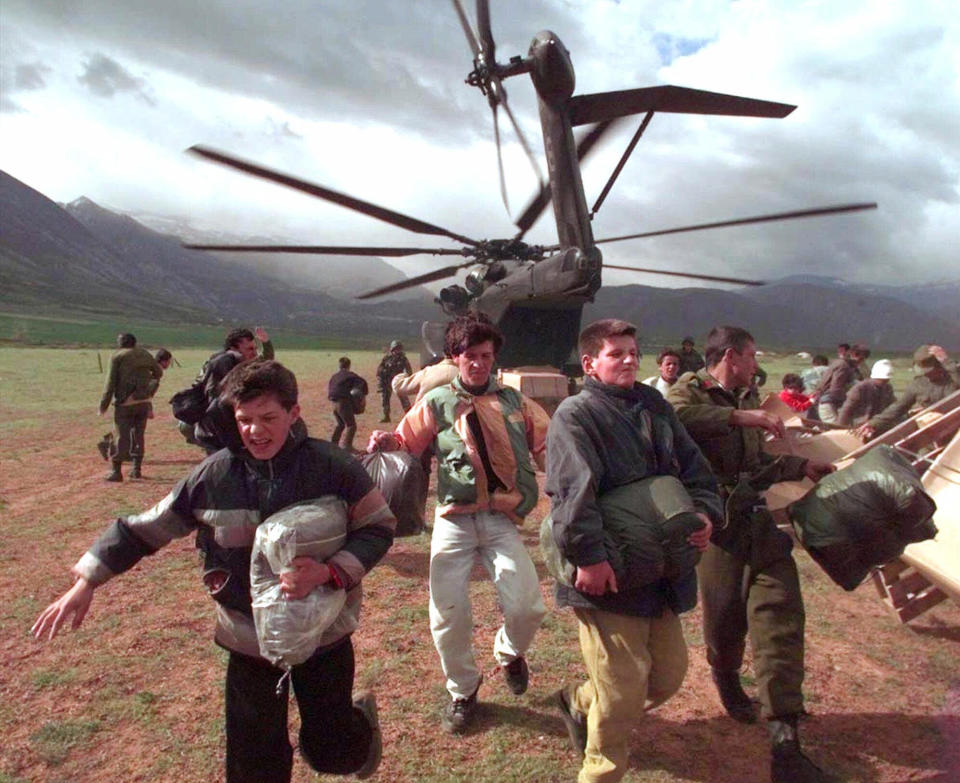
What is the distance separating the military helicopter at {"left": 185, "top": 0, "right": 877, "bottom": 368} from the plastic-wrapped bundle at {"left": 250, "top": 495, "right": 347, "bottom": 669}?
586cm

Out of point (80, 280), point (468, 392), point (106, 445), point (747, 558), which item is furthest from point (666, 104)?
point (80, 280)

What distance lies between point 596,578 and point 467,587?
1.21 m

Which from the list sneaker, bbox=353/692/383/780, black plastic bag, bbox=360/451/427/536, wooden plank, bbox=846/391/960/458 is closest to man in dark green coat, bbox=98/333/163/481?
black plastic bag, bbox=360/451/427/536

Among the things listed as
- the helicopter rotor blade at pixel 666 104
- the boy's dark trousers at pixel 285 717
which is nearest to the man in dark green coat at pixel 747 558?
the boy's dark trousers at pixel 285 717

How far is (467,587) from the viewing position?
356cm

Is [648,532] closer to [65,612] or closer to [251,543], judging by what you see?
[251,543]

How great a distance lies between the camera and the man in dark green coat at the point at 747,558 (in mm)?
3084

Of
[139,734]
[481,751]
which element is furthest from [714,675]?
[139,734]

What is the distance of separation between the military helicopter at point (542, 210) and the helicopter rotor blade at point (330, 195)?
12mm

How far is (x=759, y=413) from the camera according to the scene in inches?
123

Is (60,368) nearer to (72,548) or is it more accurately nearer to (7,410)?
(7,410)

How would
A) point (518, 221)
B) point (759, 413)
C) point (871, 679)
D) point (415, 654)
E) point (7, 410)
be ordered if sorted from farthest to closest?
point (7, 410) < point (518, 221) < point (415, 654) < point (871, 679) < point (759, 413)

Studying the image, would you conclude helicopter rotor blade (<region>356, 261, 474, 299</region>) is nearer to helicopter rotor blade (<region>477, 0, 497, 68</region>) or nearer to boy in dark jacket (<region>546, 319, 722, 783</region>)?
helicopter rotor blade (<region>477, 0, 497, 68</region>)

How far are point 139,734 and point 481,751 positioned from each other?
1.71 m
